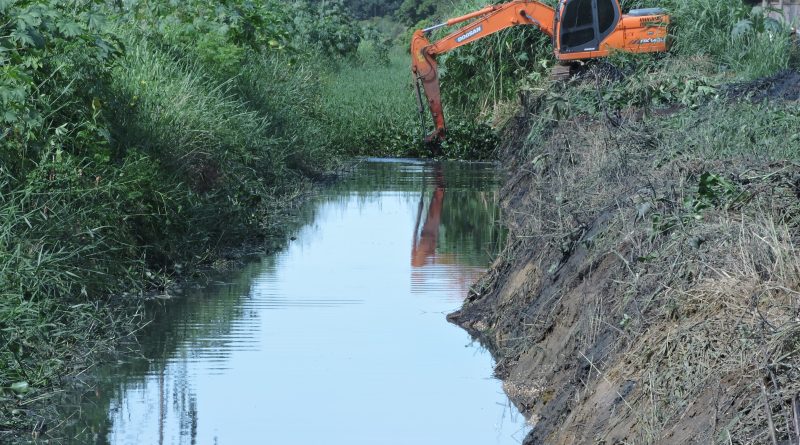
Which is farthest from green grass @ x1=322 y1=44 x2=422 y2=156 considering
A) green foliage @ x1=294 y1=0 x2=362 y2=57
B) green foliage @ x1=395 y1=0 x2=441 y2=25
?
green foliage @ x1=395 y1=0 x2=441 y2=25

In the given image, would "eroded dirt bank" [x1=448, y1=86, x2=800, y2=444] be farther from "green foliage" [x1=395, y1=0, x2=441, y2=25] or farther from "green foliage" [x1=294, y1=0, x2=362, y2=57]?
"green foliage" [x1=395, y1=0, x2=441, y2=25]

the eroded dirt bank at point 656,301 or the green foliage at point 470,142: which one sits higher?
the eroded dirt bank at point 656,301

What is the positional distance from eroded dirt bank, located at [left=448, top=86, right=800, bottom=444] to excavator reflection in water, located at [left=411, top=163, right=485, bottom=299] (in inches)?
73.3

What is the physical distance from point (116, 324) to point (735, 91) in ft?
26.3

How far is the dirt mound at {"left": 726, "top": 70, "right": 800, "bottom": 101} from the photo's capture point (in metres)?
15.0

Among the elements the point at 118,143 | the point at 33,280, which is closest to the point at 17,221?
the point at 33,280

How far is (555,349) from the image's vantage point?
8.84 meters

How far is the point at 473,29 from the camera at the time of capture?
83.8ft

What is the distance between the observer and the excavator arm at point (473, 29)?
82.4 ft

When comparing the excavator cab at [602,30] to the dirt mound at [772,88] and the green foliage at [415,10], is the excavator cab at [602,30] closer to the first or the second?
the dirt mound at [772,88]

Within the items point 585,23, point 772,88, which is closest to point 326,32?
point 585,23

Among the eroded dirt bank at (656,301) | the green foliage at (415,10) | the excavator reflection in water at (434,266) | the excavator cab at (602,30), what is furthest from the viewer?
the green foliage at (415,10)

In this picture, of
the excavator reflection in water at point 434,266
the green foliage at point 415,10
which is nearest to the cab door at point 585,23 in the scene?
the excavator reflection in water at point 434,266

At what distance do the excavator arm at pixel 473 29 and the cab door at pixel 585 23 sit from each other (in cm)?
69
